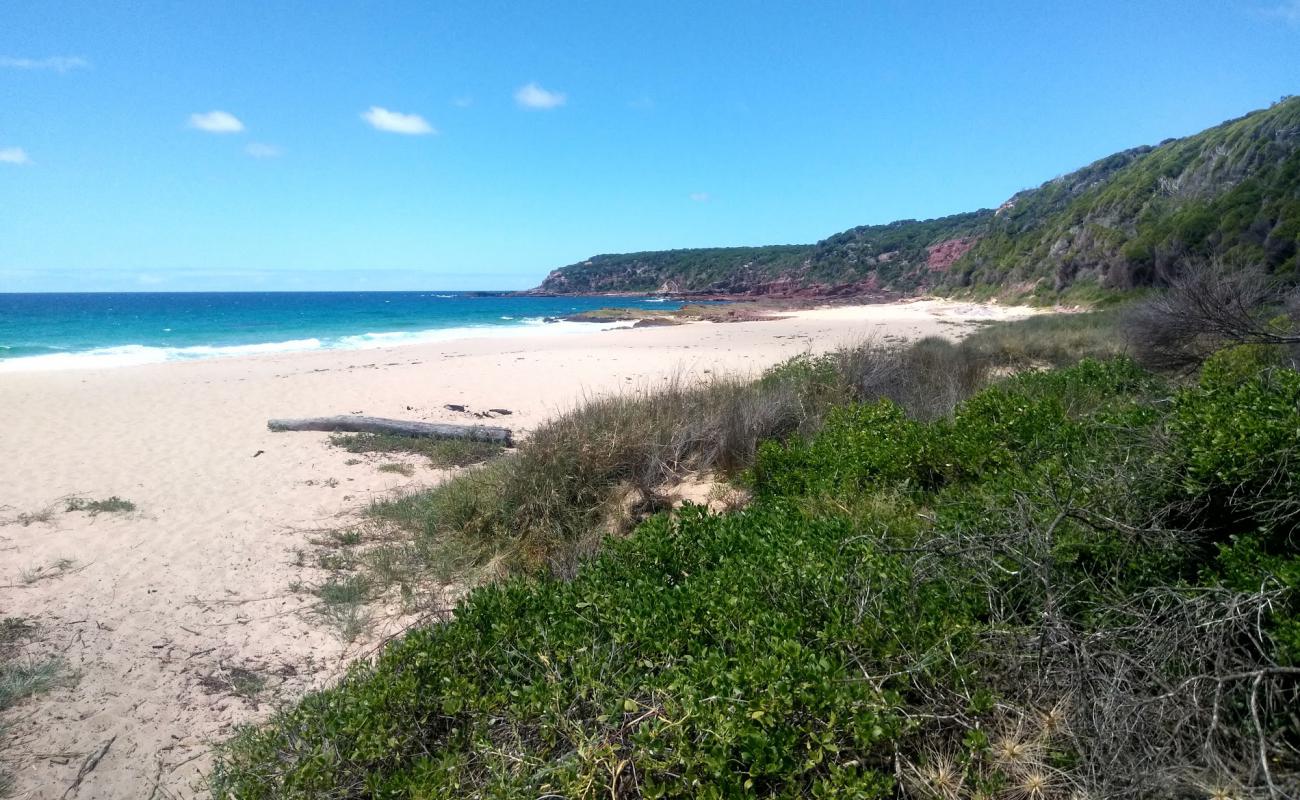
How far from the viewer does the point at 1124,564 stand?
3.14m

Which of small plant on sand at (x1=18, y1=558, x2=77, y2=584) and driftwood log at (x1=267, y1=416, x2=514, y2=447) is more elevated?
driftwood log at (x1=267, y1=416, x2=514, y2=447)

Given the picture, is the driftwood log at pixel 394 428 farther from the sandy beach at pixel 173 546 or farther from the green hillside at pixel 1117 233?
the green hillside at pixel 1117 233

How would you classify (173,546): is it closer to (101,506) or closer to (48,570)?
(48,570)

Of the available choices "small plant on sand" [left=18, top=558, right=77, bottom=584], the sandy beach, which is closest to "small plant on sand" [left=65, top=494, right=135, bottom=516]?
the sandy beach

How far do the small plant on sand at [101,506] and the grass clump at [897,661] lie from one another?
489cm

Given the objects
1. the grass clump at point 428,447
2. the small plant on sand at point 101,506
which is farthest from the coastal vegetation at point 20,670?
the grass clump at point 428,447

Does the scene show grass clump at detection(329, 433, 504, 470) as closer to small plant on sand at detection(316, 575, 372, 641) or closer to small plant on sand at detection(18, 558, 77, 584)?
small plant on sand at detection(316, 575, 372, 641)

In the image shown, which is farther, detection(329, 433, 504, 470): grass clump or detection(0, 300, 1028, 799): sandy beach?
detection(329, 433, 504, 470): grass clump

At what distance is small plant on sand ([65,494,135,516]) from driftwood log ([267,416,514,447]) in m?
3.41

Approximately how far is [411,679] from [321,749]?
1.28 feet

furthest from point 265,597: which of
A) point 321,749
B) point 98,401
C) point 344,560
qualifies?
point 98,401

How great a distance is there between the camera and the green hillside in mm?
22453

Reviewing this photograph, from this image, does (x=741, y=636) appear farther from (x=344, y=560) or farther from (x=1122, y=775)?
(x=344, y=560)

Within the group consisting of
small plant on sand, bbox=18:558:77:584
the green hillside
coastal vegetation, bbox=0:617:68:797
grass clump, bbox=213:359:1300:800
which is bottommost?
coastal vegetation, bbox=0:617:68:797
